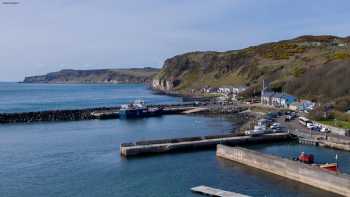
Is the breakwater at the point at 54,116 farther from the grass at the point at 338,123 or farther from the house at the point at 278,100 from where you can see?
the grass at the point at 338,123

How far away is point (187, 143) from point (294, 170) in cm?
1665

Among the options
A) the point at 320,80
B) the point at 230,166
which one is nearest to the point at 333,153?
the point at 230,166

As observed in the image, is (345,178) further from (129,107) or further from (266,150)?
(129,107)

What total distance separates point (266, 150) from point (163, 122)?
111 feet

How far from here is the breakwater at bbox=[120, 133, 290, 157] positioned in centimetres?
5172

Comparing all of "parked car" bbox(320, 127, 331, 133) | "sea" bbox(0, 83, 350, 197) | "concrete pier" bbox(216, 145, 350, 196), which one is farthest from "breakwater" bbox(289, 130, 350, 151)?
"concrete pier" bbox(216, 145, 350, 196)

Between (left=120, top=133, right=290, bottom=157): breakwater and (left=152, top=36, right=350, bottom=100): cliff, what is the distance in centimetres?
3403

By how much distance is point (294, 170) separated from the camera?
39.4 meters

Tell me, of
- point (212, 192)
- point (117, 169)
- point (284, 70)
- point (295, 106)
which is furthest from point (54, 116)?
point (284, 70)

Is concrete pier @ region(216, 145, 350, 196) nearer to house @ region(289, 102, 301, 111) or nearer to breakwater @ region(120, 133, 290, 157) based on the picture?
breakwater @ region(120, 133, 290, 157)

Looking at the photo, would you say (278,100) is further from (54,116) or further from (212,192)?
(212,192)

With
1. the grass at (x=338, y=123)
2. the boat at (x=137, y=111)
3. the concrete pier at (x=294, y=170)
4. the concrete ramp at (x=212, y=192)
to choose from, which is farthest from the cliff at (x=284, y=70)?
the concrete ramp at (x=212, y=192)

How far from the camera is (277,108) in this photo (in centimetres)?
9181

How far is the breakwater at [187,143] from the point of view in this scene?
2036 inches
